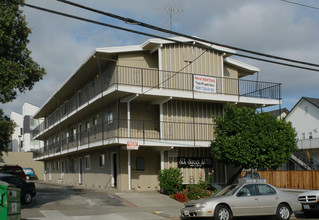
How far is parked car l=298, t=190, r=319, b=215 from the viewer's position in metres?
14.8

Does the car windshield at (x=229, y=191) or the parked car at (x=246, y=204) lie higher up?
the car windshield at (x=229, y=191)

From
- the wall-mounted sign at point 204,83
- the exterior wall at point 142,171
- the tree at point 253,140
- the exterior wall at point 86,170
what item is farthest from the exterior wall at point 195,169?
the wall-mounted sign at point 204,83

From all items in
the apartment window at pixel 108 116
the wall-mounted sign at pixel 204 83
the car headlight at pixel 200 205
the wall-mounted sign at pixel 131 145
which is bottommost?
the car headlight at pixel 200 205

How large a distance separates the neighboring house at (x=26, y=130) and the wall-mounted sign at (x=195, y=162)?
48245 mm

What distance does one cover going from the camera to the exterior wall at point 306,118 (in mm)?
44125

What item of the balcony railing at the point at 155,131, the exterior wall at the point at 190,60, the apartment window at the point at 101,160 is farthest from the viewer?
the apartment window at the point at 101,160

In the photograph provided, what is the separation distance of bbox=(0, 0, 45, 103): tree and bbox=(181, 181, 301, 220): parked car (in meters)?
8.47

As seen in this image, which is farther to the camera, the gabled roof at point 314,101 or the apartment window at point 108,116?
the gabled roof at point 314,101

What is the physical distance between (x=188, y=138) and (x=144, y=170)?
10.8ft

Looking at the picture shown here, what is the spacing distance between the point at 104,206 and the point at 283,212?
26.7 ft

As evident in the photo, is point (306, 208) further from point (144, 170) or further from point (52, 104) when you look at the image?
point (52, 104)

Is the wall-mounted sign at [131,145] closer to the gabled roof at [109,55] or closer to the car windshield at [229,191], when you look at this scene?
the gabled roof at [109,55]

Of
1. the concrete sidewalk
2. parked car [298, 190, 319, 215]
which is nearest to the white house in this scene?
the concrete sidewalk

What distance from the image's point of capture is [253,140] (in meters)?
20.4
